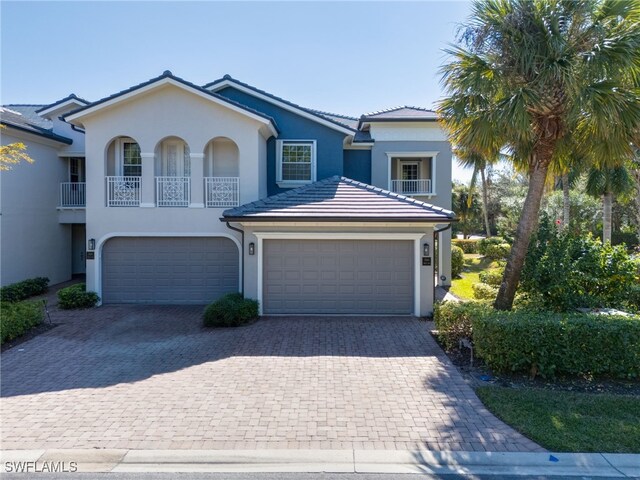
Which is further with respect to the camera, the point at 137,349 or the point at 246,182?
the point at 246,182

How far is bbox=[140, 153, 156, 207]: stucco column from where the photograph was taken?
13.3 m

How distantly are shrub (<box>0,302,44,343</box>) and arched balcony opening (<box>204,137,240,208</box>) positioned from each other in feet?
18.9

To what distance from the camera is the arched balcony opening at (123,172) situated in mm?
13477

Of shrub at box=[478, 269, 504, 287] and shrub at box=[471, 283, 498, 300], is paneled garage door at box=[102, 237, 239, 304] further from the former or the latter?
shrub at box=[478, 269, 504, 287]

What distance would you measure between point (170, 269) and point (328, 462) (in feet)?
34.4

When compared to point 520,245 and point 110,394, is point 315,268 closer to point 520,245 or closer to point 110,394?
point 520,245

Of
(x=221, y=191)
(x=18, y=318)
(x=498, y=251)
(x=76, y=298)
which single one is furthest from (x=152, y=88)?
(x=498, y=251)

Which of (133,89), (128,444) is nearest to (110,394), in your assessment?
(128,444)

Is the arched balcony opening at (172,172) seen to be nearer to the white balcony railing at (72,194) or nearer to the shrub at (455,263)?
the white balcony railing at (72,194)

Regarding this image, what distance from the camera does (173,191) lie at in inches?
531

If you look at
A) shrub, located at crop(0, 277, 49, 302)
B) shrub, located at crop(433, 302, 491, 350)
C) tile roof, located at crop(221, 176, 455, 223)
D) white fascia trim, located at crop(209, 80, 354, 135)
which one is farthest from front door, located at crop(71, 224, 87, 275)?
shrub, located at crop(433, 302, 491, 350)

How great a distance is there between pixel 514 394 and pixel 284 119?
12.5m

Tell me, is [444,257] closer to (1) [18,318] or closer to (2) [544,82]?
(2) [544,82]

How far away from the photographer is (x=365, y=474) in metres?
4.37
